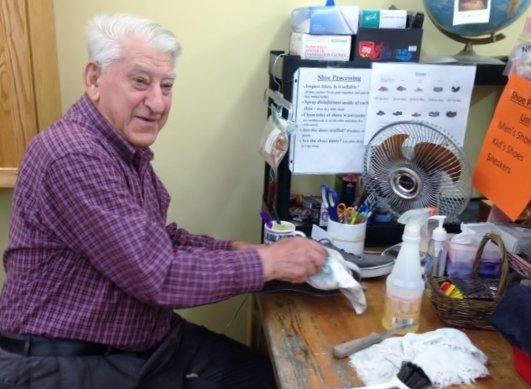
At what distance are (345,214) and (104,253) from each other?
619 mm

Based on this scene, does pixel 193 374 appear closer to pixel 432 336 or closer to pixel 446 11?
pixel 432 336

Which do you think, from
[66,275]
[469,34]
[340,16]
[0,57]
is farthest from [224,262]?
[469,34]

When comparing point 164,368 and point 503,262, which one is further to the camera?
point 164,368

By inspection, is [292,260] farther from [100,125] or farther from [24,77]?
[24,77]

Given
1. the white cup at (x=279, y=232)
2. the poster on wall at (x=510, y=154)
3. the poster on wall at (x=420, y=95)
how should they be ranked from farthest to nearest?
the poster on wall at (x=420, y=95), the white cup at (x=279, y=232), the poster on wall at (x=510, y=154)

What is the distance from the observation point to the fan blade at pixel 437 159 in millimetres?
1311

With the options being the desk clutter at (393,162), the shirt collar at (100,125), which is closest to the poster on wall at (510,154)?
the desk clutter at (393,162)

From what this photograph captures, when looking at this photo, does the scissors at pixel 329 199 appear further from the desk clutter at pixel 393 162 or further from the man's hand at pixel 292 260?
the man's hand at pixel 292 260

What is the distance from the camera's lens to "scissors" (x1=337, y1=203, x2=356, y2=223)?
4.19ft

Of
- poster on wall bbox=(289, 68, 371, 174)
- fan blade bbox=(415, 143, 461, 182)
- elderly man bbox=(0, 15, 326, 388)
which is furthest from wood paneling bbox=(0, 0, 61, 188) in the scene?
fan blade bbox=(415, 143, 461, 182)

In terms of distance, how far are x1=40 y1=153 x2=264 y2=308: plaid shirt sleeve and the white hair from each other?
21cm

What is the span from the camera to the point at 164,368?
3.96ft

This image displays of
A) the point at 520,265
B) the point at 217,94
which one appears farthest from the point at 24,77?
the point at 520,265

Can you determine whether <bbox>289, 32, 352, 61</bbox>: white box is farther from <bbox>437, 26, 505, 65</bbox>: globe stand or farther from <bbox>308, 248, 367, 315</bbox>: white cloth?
<bbox>308, 248, 367, 315</bbox>: white cloth
